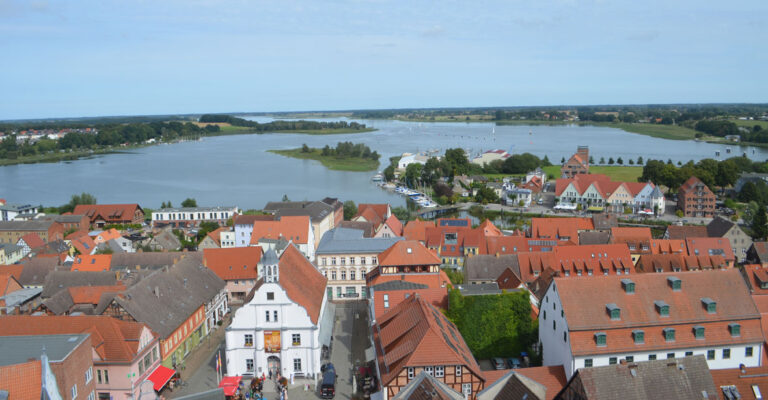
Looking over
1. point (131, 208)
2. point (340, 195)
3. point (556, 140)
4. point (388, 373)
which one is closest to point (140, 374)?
point (388, 373)

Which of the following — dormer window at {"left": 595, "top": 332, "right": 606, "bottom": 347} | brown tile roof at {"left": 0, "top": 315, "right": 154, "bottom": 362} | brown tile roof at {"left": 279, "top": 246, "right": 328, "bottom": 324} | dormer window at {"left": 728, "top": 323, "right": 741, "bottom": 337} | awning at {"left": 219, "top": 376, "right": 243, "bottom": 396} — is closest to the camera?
dormer window at {"left": 595, "top": 332, "right": 606, "bottom": 347}

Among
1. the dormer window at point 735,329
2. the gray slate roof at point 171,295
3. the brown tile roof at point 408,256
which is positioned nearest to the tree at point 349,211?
the gray slate roof at point 171,295

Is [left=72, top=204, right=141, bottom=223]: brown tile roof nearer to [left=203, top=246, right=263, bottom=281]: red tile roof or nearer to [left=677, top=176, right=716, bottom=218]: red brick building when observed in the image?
[left=203, top=246, right=263, bottom=281]: red tile roof

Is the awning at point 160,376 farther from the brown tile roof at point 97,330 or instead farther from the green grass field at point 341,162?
the green grass field at point 341,162

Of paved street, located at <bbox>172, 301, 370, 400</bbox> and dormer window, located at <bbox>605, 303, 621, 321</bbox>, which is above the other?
dormer window, located at <bbox>605, 303, 621, 321</bbox>

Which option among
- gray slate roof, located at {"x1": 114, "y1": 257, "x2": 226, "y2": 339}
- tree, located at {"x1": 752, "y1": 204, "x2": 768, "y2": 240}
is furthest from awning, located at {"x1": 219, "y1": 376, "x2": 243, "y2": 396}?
tree, located at {"x1": 752, "y1": 204, "x2": 768, "y2": 240}

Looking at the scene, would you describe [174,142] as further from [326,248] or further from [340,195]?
[326,248]

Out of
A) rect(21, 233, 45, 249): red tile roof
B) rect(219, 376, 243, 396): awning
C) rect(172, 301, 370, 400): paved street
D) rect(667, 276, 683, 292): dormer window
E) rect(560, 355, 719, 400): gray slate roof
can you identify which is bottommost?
rect(172, 301, 370, 400): paved street
